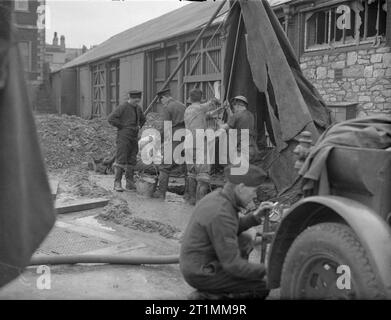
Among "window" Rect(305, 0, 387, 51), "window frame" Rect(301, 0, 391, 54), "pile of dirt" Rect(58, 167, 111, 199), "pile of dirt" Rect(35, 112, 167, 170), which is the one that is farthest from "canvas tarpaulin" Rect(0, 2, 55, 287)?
"pile of dirt" Rect(35, 112, 167, 170)

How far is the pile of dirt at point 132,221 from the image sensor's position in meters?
6.66

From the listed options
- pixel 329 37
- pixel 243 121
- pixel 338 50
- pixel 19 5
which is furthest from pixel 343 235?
pixel 19 5

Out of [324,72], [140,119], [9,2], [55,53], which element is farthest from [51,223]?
[55,53]

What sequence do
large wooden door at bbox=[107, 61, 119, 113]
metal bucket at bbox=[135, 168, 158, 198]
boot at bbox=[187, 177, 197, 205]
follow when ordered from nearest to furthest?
boot at bbox=[187, 177, 197, 205]
metal bucket at bbox=[135, 168, 158, 198]
large wooden door at bbox=[107, 61, 119, 113]

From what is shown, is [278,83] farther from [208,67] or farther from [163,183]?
[208,67]

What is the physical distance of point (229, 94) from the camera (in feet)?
26.4

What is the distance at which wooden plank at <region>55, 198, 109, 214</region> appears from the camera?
7646 mm

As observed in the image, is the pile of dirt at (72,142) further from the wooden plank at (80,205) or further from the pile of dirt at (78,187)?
the wooden plank at (80,205)

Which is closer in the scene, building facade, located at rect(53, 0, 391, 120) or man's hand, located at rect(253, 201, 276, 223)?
man's hand, located at rect(253, 201, 276, 223)

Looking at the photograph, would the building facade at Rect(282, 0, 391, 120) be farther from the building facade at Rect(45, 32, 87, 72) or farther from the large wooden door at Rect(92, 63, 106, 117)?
the building facade at Rect(45, 32, 87, 72)

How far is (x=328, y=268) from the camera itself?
3.05m

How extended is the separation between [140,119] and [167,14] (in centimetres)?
1882

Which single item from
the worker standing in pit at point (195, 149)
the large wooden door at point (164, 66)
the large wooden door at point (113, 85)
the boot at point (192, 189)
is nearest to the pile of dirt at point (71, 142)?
the large wooden door at point (164, 66)

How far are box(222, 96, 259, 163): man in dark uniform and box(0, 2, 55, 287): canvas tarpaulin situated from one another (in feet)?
19.5
